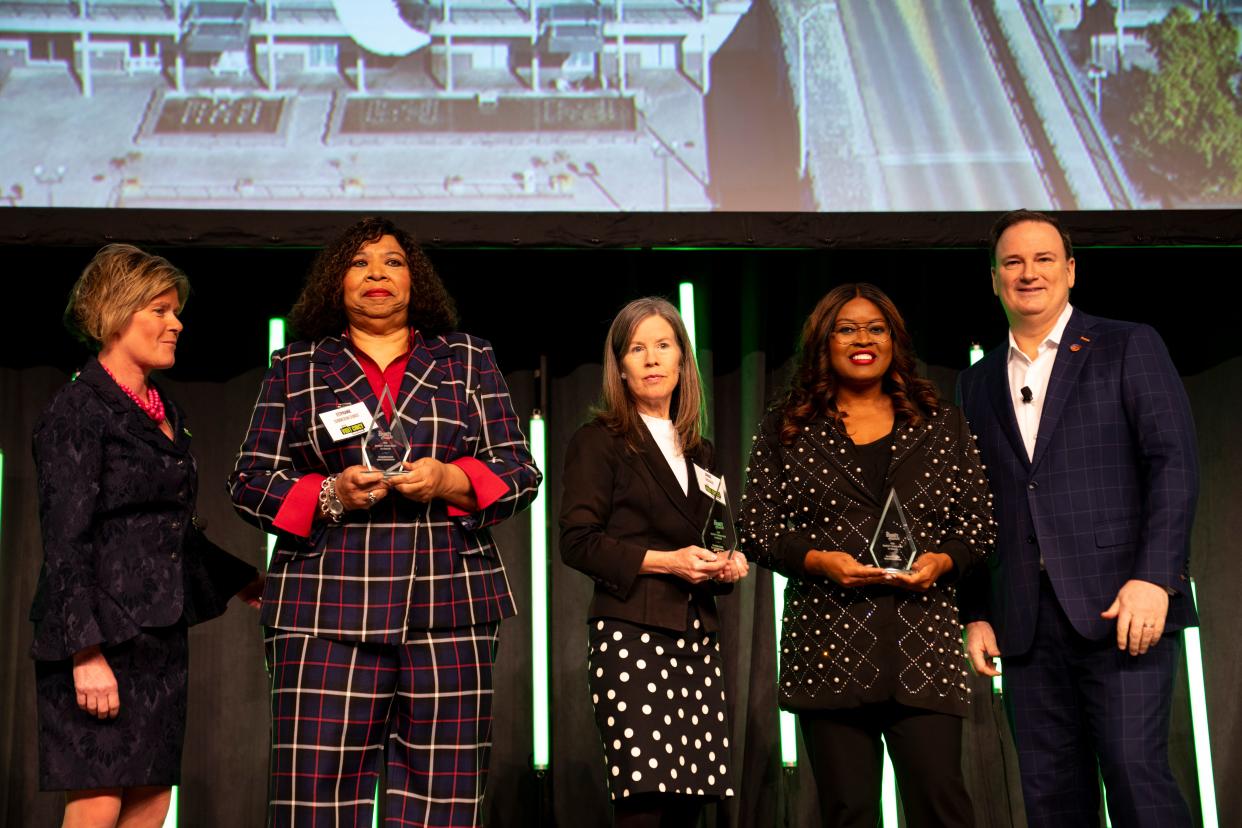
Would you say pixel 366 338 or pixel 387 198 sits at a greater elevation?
pixel 387 198

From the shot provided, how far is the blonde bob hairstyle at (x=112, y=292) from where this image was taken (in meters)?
2.81

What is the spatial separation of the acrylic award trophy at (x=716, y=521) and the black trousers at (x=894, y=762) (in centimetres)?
43

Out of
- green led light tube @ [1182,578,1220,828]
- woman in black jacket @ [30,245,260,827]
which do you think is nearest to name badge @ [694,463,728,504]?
woman in black jacket @ [30,245,260,827]

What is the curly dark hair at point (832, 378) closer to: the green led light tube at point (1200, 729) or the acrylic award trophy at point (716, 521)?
the acrylic award trophy at point (716, 521)

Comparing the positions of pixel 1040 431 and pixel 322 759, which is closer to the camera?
pixel 322 759

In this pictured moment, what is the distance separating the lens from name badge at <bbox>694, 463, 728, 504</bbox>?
284cm

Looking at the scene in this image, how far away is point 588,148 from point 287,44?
1017mm

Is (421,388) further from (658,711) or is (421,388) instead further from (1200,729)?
(1200,729)

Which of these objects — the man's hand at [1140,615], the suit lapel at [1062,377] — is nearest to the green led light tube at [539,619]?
the suit lapel at [1062,377]

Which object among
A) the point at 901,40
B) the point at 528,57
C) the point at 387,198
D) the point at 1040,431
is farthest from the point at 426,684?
the point at 901,40

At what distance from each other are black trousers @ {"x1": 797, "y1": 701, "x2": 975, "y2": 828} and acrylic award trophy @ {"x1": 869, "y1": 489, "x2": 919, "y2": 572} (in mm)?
304

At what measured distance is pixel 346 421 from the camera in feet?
8.15

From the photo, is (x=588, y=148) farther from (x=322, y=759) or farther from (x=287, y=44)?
(x=322, y=759)

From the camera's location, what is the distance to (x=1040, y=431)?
2834 mm
